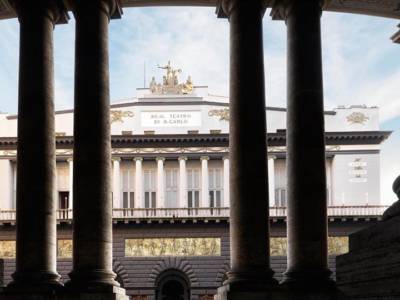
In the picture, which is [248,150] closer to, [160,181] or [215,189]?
[160,181]

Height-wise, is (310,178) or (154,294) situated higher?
(310,178)

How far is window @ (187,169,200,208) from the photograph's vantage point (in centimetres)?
9444

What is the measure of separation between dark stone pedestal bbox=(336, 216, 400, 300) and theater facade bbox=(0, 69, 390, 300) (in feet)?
230

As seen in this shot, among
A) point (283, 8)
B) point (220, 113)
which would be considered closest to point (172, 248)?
point (220, 113)

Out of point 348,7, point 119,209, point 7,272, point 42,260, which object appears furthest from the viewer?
point 119,209

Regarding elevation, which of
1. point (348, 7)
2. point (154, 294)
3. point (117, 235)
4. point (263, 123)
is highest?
point (348, 7)

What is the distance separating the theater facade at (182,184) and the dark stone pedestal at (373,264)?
70.2 m

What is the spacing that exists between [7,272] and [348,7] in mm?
59012

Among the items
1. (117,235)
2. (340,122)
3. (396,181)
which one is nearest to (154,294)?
(117,235)

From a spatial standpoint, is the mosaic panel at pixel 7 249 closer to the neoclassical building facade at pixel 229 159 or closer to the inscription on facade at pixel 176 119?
the inscription on facade at pixel 176 119

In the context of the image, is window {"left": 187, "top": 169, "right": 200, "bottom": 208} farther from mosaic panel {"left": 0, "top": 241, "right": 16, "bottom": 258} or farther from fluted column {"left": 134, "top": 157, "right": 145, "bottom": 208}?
A: mosaic panel {"left": 0, "top": 241, "right": 16, "bottom": 258}

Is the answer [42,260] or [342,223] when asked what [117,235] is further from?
[42,260]

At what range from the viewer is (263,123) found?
1209 inches

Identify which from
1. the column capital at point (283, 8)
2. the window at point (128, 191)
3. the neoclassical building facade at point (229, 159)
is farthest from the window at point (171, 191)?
the neoclassical building facade at point (229, 159)
